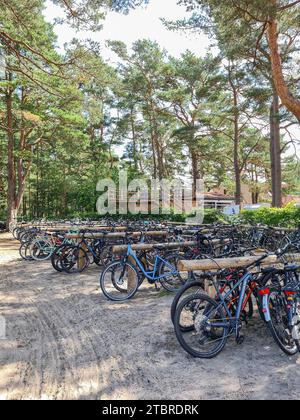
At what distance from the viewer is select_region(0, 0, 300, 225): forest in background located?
28.5 feet

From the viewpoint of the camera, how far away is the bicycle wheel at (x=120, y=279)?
194 inches

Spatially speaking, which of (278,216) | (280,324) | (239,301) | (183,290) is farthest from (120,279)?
(278,216)

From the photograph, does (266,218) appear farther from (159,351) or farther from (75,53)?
(159,351)

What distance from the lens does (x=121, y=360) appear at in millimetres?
2955

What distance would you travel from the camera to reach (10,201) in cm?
1723

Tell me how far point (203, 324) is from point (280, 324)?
68 cm

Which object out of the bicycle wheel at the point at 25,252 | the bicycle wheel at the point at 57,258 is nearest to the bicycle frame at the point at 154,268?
the bicycle wheel at the point at 57,258

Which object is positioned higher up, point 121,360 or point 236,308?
point 236,308

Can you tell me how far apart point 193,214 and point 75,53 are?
29.1 ft

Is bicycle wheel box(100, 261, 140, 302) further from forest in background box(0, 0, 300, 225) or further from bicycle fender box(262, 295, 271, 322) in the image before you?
forest in background box(0, 0, 300, 225)

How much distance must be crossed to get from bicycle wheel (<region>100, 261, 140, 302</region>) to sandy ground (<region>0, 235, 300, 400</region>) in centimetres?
31

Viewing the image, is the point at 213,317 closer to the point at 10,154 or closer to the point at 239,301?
the point at 239,301

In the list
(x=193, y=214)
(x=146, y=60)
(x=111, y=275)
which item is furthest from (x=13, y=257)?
(x=146, y=60)

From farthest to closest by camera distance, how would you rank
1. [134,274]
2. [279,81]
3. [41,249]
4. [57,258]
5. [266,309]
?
[41,249] → [279,81] → [57,258] → [134,274] → [266,309]
